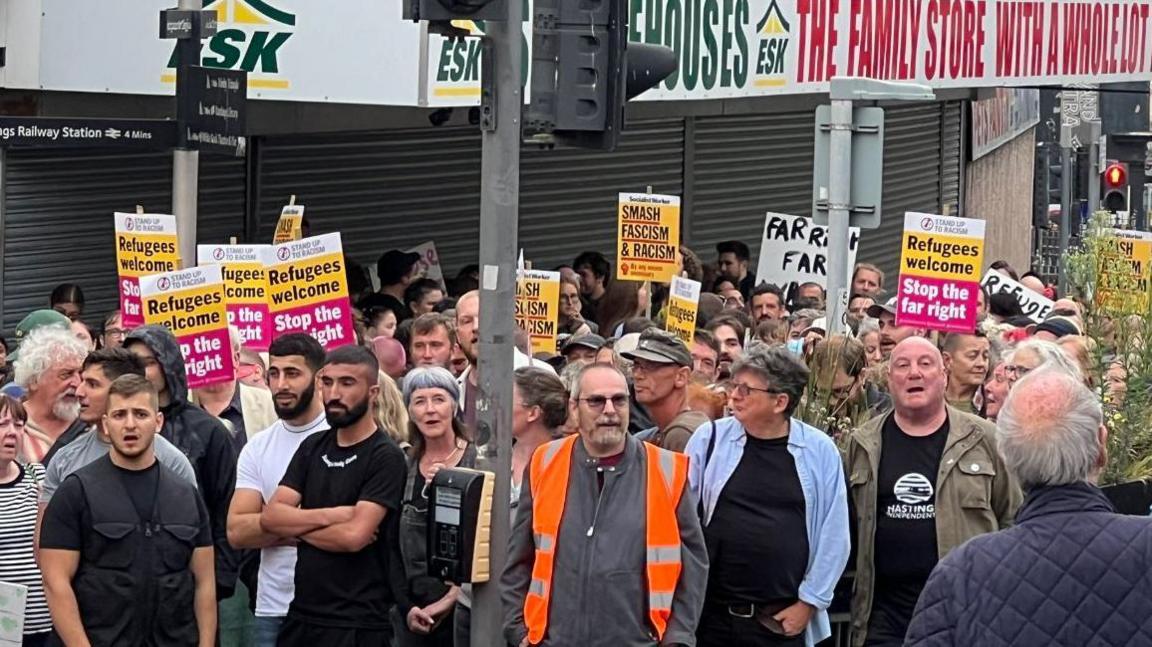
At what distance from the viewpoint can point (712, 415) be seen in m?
10.2

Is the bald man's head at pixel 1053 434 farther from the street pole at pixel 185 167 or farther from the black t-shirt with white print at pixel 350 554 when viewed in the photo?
the street pole at pixel 185 167

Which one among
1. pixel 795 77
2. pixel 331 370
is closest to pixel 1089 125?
pixel 795 77

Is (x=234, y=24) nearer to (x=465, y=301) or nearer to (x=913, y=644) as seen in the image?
(x=465, y=301)

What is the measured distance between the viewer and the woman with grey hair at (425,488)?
29.0 ft

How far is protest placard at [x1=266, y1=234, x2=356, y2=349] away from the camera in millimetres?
12188

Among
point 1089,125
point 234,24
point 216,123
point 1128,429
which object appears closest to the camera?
point 1128,429

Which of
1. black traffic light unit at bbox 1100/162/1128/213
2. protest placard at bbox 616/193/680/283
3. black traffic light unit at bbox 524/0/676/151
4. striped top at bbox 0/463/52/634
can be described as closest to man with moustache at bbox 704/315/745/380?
protest placard at bbox 616/193/680/283

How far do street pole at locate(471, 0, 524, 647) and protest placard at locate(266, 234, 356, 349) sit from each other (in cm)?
406

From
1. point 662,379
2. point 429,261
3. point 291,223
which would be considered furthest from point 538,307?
point 429,261

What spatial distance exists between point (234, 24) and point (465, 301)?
4022mm

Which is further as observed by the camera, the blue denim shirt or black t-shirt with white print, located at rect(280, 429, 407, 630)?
black t-shirt with white print, located at rect(280, 429, 407, 630)

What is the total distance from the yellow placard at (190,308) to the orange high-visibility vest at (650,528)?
3.39 m

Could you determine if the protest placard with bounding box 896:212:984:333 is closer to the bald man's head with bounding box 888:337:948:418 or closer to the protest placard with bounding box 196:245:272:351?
the protest placard with bounding box 196:245:272:351

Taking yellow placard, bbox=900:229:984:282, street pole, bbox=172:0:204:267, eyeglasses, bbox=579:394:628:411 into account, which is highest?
street pole, bbox=172:0:204:267
